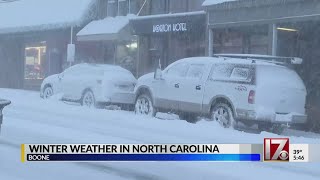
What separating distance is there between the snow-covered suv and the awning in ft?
24.3

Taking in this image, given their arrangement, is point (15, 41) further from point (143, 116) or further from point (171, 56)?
point (143, 116)

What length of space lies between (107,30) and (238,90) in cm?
1071

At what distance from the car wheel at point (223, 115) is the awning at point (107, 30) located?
9238mm

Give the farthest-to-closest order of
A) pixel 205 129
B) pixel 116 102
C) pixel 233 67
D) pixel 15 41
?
pixel 15 41 → pixel 116 102 → pixel 233 67 → pixel 205 129

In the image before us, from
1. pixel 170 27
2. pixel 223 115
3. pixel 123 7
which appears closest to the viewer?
pixel 223 115

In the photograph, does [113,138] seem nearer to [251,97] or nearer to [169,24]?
[251,97]

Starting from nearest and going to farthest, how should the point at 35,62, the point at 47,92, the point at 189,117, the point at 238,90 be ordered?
1. the point at 238,90
2. the point at 189,117
3. the point at 47,92
4. the point at 35,62

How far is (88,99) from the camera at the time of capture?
18.7 meters

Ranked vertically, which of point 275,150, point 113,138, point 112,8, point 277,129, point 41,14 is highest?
point 112,8

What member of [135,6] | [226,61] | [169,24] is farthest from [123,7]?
[226,61]

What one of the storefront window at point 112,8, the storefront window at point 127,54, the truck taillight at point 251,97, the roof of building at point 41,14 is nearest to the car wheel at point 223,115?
the truck taillight at point 251,97

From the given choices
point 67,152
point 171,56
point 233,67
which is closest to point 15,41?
point 171,56

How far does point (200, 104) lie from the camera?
14.9m

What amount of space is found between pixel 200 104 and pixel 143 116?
194cm
